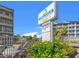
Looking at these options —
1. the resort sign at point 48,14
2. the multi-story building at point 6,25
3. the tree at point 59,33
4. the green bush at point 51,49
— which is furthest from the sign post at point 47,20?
the multi-story building at point 6,25

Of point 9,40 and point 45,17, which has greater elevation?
point 45,17

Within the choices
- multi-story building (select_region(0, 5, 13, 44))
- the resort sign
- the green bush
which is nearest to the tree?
the green bush

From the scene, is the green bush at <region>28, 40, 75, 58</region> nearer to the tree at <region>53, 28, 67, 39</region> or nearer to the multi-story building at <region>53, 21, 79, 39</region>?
the tree at <region>53, 28, 67, 39</region>

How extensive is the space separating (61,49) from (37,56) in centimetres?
73

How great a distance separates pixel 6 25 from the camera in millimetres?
9375

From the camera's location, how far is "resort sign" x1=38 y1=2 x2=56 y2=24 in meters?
8.46

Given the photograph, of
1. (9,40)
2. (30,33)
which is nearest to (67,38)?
(30,33)

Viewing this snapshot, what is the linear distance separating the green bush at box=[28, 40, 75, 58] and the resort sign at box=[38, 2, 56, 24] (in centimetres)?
77

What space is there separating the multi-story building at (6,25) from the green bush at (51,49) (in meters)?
1.03

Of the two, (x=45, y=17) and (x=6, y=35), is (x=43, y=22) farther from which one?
(x=6, y=35)

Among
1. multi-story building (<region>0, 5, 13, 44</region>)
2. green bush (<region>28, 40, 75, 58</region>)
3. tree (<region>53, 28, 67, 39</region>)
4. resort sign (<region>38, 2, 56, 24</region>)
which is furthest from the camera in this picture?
multi-story building (<region>0, 5, 13, 44</region>)

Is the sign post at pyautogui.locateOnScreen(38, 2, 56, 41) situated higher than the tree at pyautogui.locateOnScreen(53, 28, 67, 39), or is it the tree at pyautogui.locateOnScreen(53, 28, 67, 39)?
the sign post at pyautogui.locateOnScreen(38, 2, 56, 41)

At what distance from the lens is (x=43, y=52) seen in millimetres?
8336

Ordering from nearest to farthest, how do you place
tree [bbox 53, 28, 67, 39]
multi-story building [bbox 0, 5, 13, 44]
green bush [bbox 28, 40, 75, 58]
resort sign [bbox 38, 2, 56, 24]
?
1. green bush [bbox 28, 40, 75, 58]
2. resort sign [bbox 38, 2, 56, 24]
3. tree [bbox 53, 28, 67, 39]
4. multi-story building [bbox 0, 5, 13, 44]
